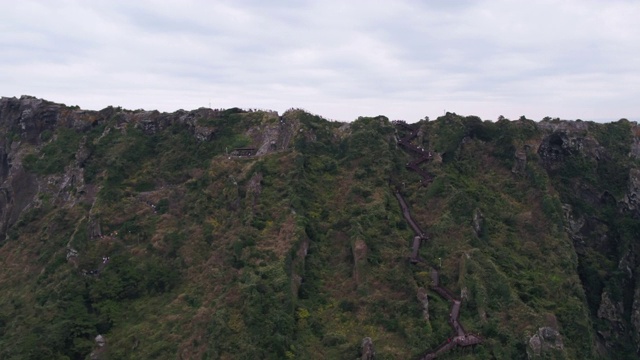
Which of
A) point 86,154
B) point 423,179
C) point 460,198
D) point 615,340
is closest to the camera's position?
point 615,340

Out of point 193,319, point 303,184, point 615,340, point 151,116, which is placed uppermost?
point 151,116

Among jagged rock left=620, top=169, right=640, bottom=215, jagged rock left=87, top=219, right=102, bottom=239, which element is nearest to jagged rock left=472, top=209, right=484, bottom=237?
jagged rock left=620, top=169, right=640, bottom=215

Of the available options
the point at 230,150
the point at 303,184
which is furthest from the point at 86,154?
the point at 303,184

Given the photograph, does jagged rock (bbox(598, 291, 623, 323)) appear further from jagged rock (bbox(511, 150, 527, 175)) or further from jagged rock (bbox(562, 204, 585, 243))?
jagged rock (bbox(511, 150, 527, 175))

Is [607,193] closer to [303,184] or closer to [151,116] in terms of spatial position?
[303,184]

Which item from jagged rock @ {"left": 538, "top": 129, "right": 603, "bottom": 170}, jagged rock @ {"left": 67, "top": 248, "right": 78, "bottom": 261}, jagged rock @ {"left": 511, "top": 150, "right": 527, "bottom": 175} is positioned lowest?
jagged rock @ {"left": 67, "top": 248, "right": 78, "bottom": 261}

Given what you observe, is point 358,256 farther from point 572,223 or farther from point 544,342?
point 572,223
